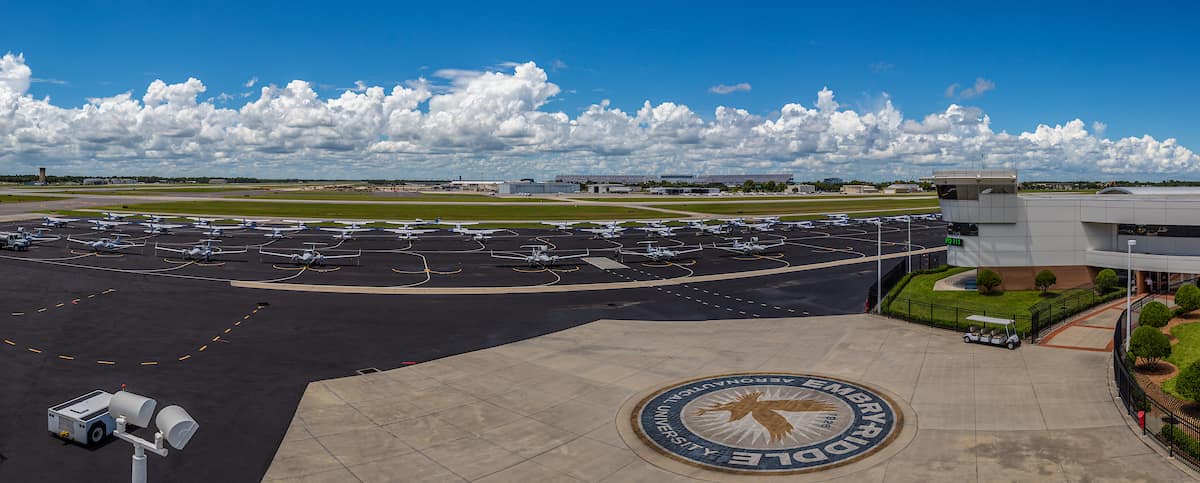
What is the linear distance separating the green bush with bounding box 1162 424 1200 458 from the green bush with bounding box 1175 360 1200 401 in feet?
7.86

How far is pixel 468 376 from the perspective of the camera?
99.9ft

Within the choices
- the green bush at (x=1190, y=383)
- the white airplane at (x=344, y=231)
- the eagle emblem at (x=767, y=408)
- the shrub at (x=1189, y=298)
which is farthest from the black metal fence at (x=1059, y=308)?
the white airplane at (x=344, y=231)

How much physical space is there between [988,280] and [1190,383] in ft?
99.1

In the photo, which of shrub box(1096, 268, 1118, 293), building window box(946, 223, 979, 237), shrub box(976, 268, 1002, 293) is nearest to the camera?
shrub box(1096, 268, 1118, 293)

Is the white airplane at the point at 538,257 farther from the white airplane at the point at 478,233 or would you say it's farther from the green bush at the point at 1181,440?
the green bush at the point at 1181,440

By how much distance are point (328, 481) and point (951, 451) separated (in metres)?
20.1

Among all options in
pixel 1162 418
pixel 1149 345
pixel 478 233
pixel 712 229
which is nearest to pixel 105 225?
pixel 478 233

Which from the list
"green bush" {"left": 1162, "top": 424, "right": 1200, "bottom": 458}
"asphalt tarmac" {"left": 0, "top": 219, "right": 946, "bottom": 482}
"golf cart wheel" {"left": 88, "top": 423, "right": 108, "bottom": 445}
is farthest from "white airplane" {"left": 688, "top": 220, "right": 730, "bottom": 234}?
"golf cart wheel" {"left": 88, "top": 423, "right": 108, "bottom": 445}

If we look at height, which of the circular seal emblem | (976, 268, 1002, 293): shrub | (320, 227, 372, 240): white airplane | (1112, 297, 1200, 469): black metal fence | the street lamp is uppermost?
the street lamp

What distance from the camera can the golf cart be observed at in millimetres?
34469

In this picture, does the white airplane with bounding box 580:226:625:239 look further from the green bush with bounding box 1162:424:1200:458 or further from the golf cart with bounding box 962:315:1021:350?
the green bush with bounding box 1162:424:1200:458

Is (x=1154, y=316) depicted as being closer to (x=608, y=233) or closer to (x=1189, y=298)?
(x=1189, y=298)

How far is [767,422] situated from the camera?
81.7 ft

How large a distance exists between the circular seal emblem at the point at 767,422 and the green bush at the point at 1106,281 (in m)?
31.8
